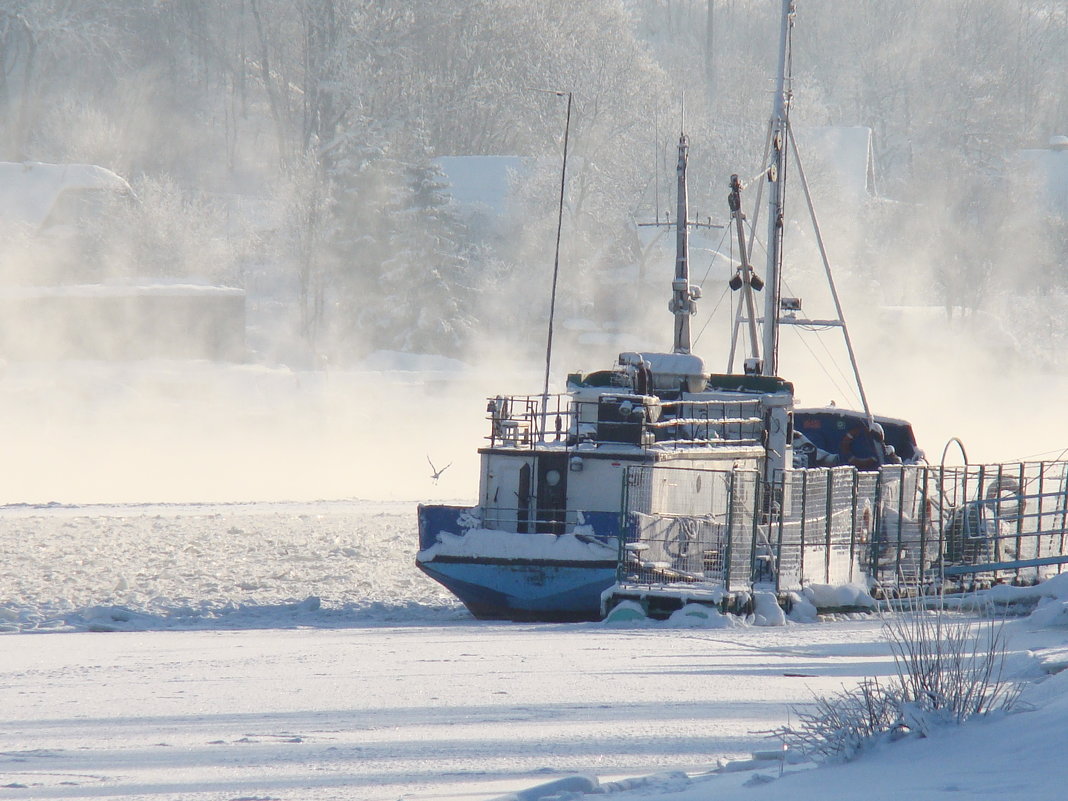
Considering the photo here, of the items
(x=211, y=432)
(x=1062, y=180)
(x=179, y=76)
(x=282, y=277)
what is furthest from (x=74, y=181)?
(x=1062, y=180)

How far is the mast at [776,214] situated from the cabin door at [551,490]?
319 inches

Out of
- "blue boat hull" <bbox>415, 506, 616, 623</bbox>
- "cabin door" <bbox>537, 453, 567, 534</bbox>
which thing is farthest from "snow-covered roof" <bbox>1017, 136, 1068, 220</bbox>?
"blue boat hull" <bbox>415, 506, 616, 623</bbox>

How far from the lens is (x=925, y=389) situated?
60.1 m

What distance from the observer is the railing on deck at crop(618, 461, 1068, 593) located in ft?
54.1

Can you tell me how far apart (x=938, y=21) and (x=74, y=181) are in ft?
237

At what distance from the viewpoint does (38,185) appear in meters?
54.7

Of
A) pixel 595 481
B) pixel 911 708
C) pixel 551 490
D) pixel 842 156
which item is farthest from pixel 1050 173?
pixel 911 708

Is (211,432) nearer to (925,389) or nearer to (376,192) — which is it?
(376,192)

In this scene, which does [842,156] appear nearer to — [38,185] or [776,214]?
Result: [38,185]

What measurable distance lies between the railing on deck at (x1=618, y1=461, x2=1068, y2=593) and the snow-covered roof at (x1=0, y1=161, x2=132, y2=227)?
41.7m

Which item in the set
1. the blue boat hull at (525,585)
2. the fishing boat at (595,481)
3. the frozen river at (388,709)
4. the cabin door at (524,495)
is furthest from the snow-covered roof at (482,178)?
the frozen river at (388,709)

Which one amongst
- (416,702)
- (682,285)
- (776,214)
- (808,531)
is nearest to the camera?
(416,702)

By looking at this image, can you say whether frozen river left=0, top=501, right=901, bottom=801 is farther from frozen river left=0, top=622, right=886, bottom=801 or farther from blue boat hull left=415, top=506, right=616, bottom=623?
blue boat hull left=415, top=506, right=616, bottom=623

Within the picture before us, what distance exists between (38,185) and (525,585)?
143 ft
